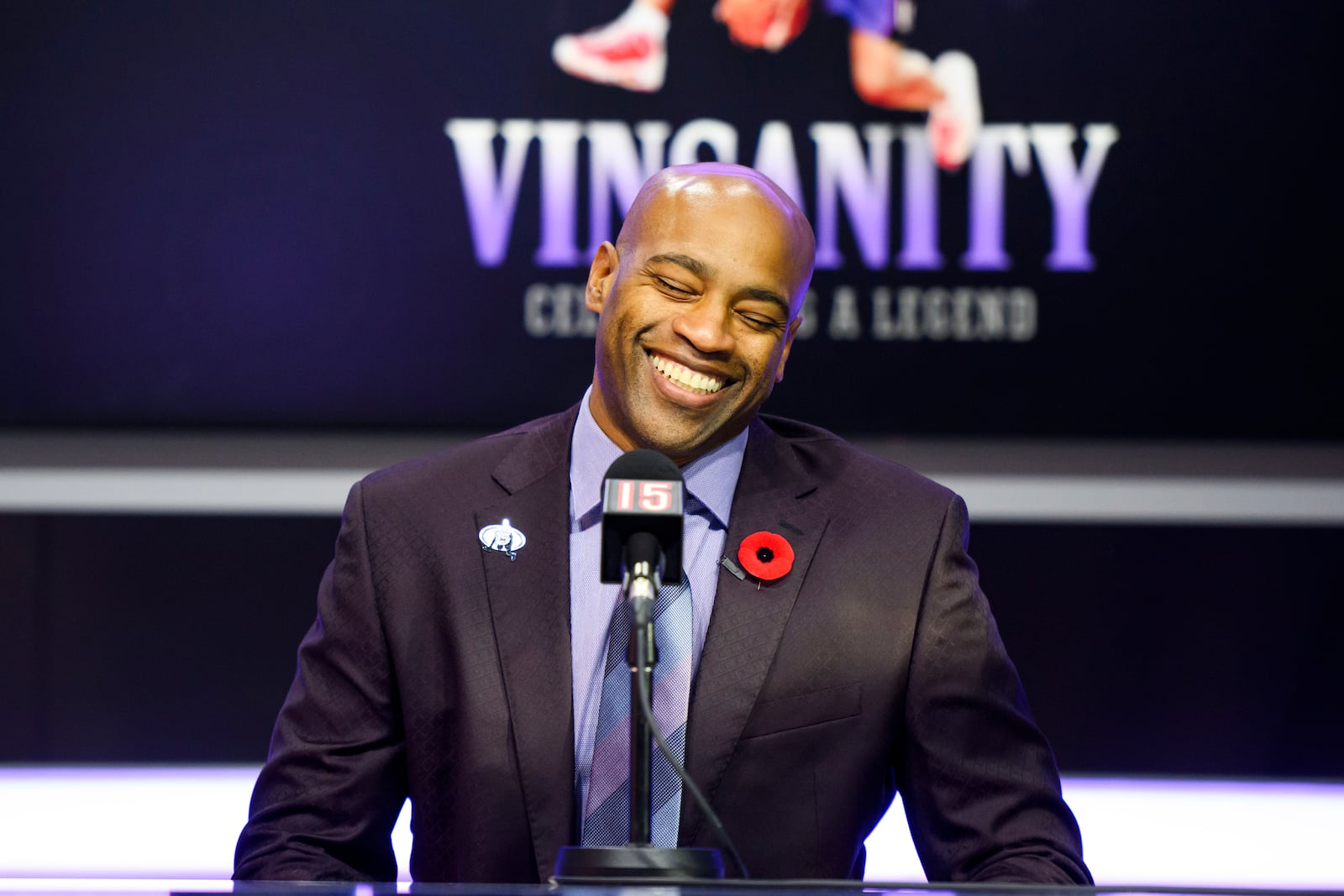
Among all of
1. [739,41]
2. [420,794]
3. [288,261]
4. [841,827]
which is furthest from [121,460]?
[841,827]

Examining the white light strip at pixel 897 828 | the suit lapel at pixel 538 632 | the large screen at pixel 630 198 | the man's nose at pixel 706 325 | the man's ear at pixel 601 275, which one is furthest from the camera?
the large screen at pixel 630 198

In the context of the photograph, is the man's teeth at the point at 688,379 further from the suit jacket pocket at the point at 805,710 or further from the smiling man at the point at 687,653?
the suit jacket pocket at the point at 805,710

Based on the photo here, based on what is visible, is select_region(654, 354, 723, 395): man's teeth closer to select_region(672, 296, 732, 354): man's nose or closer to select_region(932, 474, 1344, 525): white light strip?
select_region(672, 296, 732, 354): man's nose

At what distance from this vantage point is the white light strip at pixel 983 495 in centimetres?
368

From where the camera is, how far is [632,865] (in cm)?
127

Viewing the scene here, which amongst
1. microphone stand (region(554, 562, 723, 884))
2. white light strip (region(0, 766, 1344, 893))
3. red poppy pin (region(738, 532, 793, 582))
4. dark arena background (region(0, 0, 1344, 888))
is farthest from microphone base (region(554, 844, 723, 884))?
dark arena background (region(0, 0, 1344, 888))

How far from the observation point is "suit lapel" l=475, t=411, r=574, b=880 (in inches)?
70.8

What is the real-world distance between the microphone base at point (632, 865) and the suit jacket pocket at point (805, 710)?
1.78ft

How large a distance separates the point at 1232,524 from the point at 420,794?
2.51 meters

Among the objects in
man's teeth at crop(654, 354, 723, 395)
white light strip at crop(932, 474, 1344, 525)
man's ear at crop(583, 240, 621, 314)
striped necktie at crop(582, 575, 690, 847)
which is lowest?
white light strip at crop(932, 474, 1344, 525)

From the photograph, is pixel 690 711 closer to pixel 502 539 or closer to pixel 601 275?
pixel 502 539

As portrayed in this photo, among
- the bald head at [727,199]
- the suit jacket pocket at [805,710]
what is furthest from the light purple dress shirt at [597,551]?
the bald head at [727,199]

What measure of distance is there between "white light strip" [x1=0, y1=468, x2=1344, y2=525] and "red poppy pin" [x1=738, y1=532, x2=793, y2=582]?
1.82 m

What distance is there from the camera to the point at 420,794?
6.14 ft
